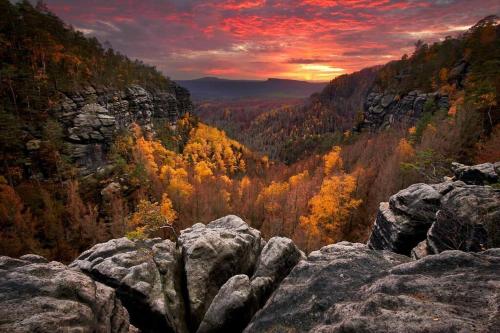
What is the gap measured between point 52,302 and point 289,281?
974cm

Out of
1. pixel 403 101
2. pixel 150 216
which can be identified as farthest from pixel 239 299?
pixel 403 101

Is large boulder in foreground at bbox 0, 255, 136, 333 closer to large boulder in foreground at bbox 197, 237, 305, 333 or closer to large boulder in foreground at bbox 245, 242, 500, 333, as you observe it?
large boulder in foreground at bbox 197, 237, 305, 333

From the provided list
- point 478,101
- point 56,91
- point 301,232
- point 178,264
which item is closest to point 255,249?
point 178,264

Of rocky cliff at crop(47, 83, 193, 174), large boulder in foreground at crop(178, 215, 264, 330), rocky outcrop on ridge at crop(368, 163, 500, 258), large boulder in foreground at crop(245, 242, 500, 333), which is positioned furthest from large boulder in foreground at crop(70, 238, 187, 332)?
rocky cliff at crop(47, 83, 193, 174)

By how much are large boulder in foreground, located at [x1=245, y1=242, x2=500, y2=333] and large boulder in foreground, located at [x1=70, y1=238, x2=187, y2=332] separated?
6905 mm

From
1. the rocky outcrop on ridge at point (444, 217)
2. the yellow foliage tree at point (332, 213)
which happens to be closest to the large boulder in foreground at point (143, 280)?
the rocky outcrop on ridge at point (444, 217)

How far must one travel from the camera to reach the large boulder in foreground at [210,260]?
1819 cm

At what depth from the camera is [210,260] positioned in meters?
19.5

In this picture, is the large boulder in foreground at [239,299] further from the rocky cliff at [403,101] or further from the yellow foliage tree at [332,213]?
the rocky cliff at [403,101]

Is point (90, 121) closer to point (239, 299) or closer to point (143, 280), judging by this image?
point (143, 280)

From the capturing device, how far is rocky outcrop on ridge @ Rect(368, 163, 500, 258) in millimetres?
15914

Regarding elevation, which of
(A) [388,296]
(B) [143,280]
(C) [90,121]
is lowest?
(B) [143,280]

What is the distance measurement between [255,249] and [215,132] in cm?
17191

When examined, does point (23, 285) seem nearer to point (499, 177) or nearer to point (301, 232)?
point (499, 177)
